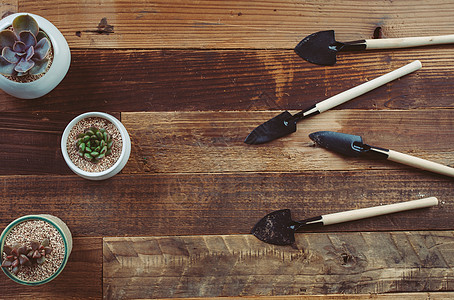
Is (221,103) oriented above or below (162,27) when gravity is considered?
below

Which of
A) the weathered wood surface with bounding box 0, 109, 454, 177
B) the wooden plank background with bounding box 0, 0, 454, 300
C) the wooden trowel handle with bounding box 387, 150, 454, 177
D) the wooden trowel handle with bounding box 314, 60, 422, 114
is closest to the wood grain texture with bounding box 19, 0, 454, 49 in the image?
the wooden plank background with bounding box 0, 0, 454, 300

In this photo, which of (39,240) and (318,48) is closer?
(39,240)

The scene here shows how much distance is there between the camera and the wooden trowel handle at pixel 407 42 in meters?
1.15

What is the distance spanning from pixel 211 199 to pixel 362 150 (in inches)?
17.4

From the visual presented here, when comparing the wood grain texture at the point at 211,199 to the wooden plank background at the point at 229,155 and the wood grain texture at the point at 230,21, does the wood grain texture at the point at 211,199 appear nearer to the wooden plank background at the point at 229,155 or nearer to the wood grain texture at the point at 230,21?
the wooden plank background at the point at 229,155

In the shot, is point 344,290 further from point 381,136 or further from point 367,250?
point 381,136

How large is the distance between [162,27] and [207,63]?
163mm

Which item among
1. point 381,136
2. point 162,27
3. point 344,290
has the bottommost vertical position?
point 344,290

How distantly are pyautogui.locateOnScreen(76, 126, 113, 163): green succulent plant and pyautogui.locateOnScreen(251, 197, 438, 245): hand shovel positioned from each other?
1.51ft

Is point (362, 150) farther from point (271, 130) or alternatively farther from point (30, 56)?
point (30, 56)

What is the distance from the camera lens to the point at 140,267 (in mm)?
1105

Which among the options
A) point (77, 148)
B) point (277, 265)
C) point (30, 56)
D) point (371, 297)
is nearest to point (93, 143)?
point (77, 148)

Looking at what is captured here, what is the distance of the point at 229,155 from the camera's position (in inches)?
44.7

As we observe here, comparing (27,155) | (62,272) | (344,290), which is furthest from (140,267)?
(344,290)
